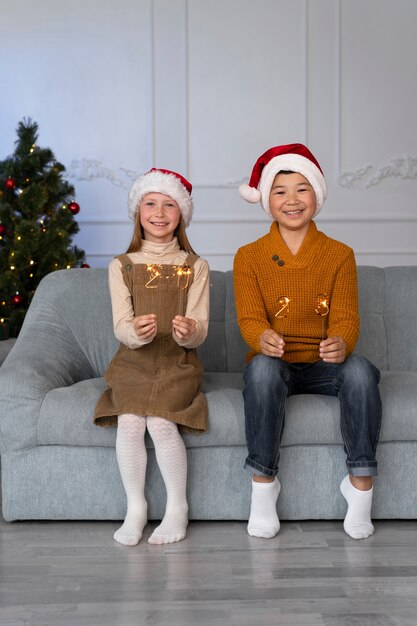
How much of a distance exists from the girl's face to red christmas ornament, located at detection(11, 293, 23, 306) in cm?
159

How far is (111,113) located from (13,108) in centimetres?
65

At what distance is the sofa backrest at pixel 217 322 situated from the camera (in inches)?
117

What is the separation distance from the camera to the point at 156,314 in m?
2.49

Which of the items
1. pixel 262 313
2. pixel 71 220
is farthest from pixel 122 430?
pixel 71 220

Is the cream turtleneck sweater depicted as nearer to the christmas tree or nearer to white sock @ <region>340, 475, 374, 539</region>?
white sock @ <region>340, 475, 374, 539</region>

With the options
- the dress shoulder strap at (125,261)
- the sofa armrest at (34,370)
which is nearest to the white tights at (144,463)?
the sofa armrest at (34,370)

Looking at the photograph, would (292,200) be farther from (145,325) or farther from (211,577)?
(211,577)

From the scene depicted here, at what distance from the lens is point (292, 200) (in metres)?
2.58

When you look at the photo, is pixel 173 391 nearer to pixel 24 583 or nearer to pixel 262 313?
pixel 262 313

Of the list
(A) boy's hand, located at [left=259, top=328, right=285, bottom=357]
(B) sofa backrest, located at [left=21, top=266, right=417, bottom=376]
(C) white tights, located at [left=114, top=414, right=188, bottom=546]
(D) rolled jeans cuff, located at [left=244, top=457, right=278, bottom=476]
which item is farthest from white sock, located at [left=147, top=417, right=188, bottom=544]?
(B) sofa backrest, located at [left=21, top=266, right=417, bottom=376]

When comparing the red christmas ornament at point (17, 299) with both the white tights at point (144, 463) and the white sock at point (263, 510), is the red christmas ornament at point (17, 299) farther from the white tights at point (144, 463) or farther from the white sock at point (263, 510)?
the white sock at point (263, 510)

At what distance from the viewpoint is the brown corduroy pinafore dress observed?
89.6 inches

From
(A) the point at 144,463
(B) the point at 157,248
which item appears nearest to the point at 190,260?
(B) the point at 157,248

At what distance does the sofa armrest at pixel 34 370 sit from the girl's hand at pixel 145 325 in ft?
1.23
